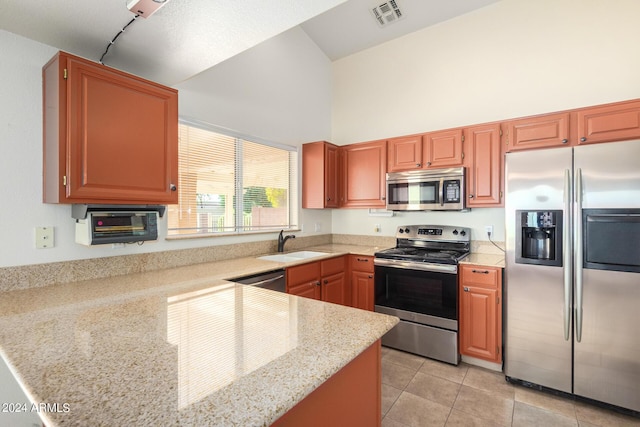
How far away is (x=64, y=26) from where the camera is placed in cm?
152

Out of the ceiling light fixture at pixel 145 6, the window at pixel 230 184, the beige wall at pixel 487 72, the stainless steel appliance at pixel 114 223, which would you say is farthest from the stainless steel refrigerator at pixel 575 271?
the stainless steel appliance at pixel 114 223

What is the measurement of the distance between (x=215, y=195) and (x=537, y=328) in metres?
2.84

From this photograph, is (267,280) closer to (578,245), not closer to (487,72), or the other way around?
(578,245)

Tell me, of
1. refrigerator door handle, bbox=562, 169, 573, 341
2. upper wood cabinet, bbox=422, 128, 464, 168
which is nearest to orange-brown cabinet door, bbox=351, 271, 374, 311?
upper wood cabinet, bbox=422, 128, 464, 168

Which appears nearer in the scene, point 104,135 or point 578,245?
point 104,135

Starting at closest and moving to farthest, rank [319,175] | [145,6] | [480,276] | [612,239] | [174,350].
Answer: [174,350], [145,6], [612,239], [480,276], [319,175]

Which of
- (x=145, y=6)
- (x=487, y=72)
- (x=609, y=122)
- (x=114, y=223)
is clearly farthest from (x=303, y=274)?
(x=487, y=72)

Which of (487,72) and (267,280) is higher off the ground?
(487,72)

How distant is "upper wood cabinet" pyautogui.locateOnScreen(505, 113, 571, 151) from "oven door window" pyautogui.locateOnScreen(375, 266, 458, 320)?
1315 mm

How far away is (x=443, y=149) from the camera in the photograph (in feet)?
9.92

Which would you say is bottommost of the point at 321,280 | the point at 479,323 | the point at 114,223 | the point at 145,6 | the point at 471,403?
the point at 471,403

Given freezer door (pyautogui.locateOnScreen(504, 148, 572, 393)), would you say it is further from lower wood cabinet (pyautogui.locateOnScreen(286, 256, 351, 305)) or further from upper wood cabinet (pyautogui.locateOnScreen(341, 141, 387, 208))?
lower wood cabinet (pyautogui.locateOnScreen(286, 256, 351, 305))

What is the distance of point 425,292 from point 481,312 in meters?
0.48

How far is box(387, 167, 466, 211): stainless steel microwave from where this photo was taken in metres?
2.91
